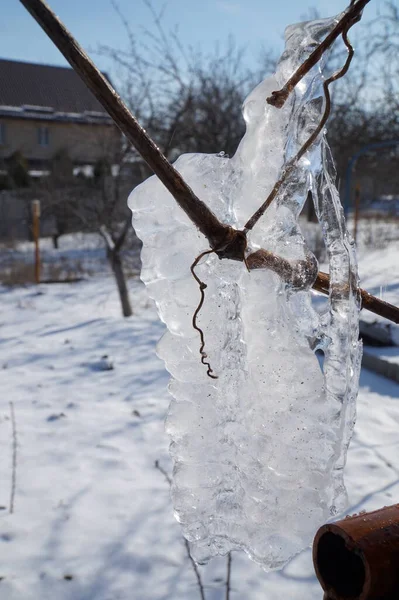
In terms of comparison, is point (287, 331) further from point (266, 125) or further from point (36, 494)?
point (36, 494)

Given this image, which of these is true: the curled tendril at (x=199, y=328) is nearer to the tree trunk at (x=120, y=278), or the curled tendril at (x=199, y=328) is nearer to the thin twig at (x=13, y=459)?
the thin twig at (x=13, y=459)

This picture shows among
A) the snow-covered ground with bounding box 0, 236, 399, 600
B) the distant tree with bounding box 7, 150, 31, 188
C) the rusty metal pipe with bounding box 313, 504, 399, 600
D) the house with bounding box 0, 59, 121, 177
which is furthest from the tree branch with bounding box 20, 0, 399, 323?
the house with bounding box 0, 59, 121, 177

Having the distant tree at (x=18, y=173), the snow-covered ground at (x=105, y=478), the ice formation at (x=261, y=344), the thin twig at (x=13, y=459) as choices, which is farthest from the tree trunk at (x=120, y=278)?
the distant tree at (x=18, y=173)

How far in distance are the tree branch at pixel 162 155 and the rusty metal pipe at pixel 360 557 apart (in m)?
0.30

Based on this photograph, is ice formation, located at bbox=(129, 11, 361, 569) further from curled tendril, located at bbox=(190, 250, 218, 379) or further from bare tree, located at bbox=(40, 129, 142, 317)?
bare tree, located at bbox=(40, 129, 142, 317)

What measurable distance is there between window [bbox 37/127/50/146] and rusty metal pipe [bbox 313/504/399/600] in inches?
1068

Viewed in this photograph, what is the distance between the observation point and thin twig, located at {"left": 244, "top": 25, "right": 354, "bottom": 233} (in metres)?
0.69

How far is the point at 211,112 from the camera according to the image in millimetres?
9305

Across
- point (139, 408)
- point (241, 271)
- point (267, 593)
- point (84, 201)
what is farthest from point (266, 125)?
point (84, 201)

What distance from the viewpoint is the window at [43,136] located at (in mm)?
25844

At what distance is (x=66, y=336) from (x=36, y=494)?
331cm

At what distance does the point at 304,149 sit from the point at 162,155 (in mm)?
222

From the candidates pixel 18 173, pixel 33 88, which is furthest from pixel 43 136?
pixel 18 173

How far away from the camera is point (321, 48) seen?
2.22 feet
